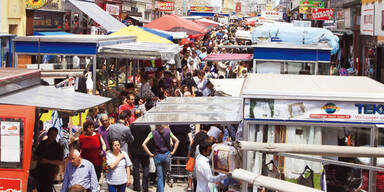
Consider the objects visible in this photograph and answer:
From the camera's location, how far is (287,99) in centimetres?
626

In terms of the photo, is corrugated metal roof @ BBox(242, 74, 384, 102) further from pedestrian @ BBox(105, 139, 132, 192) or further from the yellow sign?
the yellow sign

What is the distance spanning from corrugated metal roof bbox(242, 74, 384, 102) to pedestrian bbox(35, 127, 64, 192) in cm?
334

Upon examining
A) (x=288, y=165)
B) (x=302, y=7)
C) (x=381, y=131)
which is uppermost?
(x=302, y=7)

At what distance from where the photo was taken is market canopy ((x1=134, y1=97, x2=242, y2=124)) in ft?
22.6

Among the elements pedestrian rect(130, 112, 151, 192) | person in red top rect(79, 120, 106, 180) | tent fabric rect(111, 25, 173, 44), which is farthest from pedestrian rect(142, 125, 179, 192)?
tent fabric rect(111, 25, 173, 44)

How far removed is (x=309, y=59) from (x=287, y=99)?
331 inches

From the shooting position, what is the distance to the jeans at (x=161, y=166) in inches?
403

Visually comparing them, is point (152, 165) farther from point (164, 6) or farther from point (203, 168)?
point (164, 6)

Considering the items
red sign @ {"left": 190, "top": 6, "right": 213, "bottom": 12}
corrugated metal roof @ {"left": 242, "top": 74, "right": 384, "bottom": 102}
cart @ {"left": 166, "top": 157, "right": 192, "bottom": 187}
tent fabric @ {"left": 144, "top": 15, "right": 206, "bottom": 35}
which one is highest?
red sign @ {"left": 190, "top": 6, "right": 213, "bottom": 12}

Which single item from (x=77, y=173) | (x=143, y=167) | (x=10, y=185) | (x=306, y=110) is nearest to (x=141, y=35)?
(x=143, y=167)

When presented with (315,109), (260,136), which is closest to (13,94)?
(260,136)

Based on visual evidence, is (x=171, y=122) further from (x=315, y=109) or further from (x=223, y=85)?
(x=223, y=85)

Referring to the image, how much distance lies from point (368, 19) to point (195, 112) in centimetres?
1541

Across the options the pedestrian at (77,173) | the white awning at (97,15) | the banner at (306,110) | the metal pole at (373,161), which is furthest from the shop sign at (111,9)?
the metal pole at (373,161)
